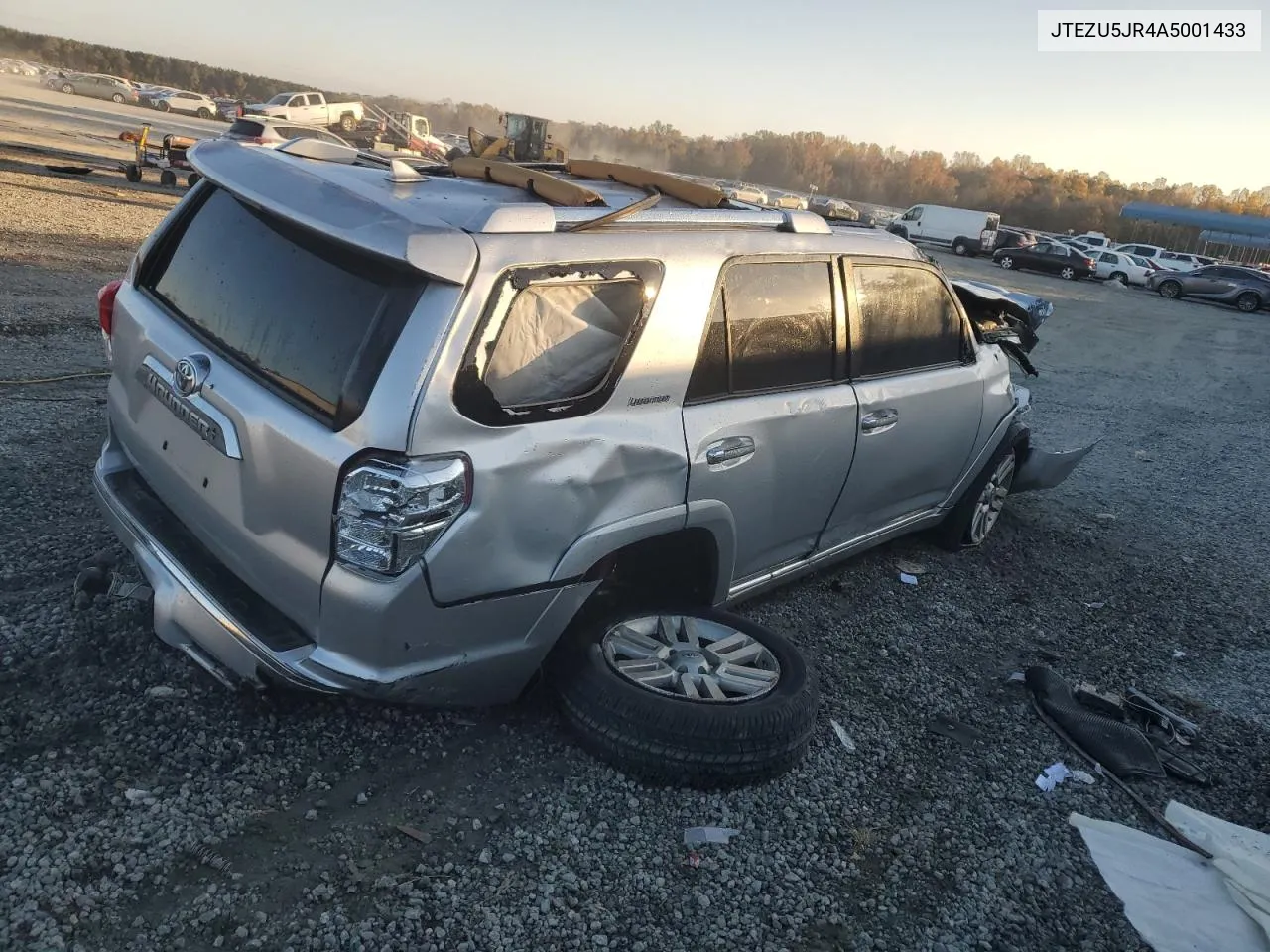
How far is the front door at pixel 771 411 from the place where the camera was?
3.15 meters

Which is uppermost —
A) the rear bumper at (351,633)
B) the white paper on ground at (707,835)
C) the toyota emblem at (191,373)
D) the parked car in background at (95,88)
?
the toyota emblem at (191,373)

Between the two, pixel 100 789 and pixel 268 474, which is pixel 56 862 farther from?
pixel 268 474

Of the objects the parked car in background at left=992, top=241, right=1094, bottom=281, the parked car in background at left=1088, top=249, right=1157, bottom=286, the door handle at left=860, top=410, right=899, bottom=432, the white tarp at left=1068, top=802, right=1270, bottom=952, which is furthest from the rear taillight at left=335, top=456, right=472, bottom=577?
the parked car in background at left=1088, top=249, right=1157, bottom=286

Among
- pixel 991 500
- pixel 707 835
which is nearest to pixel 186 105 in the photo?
pixel 991 500

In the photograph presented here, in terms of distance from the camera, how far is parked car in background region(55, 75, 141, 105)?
169ft

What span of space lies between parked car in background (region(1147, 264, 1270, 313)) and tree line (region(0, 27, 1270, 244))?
152 feet

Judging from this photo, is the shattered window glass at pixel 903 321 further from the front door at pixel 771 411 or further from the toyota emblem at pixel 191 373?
the toyota emblem at pixel 191 373

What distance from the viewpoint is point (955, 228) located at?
41094 mm

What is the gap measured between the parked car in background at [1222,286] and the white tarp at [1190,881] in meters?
32.2

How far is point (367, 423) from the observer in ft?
7.80

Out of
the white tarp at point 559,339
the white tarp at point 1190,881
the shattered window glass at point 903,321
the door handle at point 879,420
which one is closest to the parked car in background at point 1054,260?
the shattered window glass at point 903,321

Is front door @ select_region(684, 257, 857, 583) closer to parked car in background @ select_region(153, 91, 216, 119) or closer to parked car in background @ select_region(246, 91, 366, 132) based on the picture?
parked car in background @ select_region(246, 91, 366, 132)

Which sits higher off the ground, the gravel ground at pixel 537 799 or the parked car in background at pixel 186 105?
the gravel ground at pixel 537 799

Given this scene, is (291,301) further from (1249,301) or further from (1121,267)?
(1121,267)
